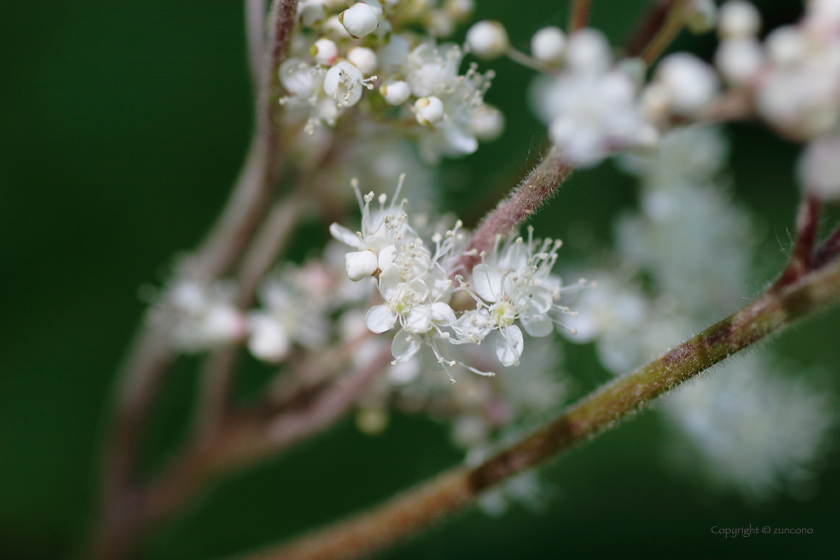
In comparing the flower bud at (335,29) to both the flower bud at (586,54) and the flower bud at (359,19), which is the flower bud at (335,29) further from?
the flower bud at (586,54)

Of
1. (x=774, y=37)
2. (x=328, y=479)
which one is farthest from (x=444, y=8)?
(x=328, y=479)

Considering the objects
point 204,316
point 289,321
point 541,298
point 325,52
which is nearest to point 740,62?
point 541,298

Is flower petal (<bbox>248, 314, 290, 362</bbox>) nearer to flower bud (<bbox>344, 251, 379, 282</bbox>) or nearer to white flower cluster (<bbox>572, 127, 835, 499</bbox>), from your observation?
flower bud (<bbox>344, 251, 379, 282</bbox>)

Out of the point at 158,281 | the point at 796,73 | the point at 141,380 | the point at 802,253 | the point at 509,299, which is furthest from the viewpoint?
the point at 158,281

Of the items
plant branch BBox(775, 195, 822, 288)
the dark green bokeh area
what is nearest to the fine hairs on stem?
plant branch BBox(775, 195, 822, 288)

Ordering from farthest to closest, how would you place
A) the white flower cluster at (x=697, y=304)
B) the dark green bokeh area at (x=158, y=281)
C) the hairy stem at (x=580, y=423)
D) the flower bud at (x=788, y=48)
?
the dark green bokeh area at (x=158, y=281)
the white flower cluster at (x=697, y=304)
the flower bud at (x=788, y=48)
the hairy stem at (x=580, y=423)

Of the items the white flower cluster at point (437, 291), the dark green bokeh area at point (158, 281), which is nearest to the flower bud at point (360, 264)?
the white flower cluster at point (437, 291)

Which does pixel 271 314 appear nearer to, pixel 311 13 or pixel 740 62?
pixel 311 13

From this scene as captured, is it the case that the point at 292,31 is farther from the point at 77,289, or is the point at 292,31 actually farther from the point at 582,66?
the point at 77,289
